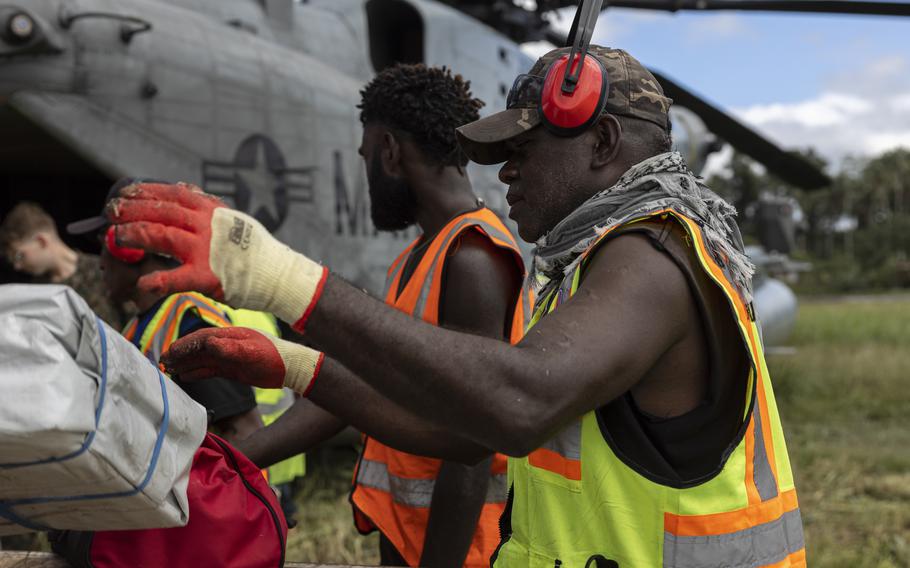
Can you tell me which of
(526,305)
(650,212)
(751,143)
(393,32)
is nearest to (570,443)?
(650,212)

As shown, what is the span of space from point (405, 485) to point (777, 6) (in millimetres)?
5642

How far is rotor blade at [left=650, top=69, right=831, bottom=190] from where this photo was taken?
29.5 feet

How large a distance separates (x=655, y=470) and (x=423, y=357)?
0.48m

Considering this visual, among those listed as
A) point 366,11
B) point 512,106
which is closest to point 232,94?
point 366,11

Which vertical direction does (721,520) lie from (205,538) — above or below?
above

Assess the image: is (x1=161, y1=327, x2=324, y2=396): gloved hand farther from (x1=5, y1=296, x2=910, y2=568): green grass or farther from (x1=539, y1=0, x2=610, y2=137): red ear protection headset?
(x1=5, y1=296, x2=910, y2=568): green grass

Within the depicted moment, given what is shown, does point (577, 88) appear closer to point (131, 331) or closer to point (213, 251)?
point (213, 251)

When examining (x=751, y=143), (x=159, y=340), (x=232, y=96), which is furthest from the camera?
(x=751, y=143)

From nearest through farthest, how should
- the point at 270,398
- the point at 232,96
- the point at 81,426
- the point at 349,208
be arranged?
the point at 81,426, the point at 270,398, the point at 232,96, the point at 349,208

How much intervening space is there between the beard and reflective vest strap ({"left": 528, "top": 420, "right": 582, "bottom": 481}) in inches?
58.1

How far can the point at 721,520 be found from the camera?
1487 mm

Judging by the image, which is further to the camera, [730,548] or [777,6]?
[777,6]

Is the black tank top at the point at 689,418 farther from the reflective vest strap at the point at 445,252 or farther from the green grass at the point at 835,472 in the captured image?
the green grass at the point at 835,472

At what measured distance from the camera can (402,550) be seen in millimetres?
2633
